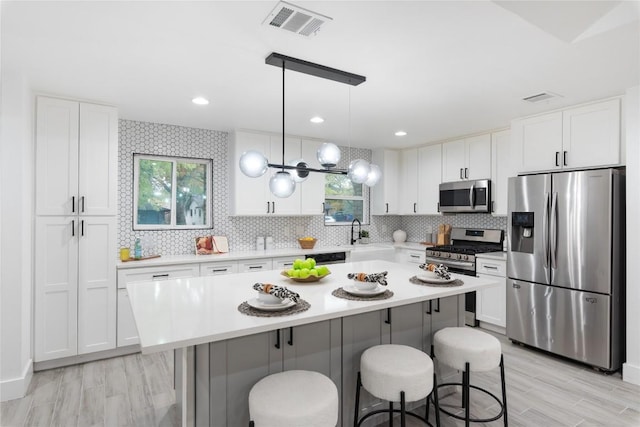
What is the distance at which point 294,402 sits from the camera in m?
1.53

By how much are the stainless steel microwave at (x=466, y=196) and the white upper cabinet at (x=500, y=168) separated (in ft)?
0.26

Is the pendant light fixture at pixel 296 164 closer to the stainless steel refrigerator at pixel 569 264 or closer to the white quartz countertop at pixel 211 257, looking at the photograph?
the white quartz countertop at pixel 211 257

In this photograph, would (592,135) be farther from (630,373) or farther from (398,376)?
(398,376)

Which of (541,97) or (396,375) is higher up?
(541,97)

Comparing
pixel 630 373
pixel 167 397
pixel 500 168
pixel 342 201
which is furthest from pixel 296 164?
pixel 630 373

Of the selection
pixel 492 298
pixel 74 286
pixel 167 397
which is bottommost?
pixel 167 397

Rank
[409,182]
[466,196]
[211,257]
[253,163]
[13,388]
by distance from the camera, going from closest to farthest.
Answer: [253,163] < [13,388] < [211,257] < [466,196] < [409,182]

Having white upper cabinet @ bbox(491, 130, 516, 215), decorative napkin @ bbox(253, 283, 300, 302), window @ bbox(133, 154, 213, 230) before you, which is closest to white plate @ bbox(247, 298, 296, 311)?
decorative napkin @ bbox(253, 283, 300, 302)

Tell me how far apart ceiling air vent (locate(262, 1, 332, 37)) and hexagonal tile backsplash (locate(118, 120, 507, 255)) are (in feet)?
8.94

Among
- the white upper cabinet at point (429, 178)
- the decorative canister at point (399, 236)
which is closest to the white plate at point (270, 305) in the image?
the white upper cabinet at point (429, 178)

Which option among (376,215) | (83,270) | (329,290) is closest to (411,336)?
(329,290)

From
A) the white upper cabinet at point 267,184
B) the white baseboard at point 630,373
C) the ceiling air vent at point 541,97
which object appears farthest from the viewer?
the white upper cabinet at point 267,184

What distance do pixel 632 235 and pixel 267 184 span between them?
145 inches

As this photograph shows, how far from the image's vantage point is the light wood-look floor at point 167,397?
8.05 feet
